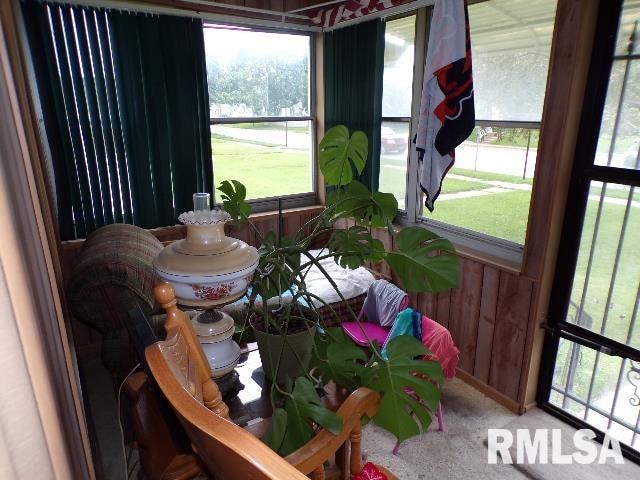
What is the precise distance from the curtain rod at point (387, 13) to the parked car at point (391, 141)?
76 centimetres

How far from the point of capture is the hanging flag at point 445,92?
6.72ft

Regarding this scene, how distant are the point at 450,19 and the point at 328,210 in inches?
48.1

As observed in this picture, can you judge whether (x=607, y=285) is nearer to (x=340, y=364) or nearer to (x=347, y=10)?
(x=340, y=364)

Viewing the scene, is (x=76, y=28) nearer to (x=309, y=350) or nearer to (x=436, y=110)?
(x=436, y=110)

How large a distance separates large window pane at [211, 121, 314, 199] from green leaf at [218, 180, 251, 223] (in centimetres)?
153

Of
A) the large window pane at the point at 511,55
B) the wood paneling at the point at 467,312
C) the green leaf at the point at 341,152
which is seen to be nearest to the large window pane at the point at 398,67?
the large window pane at the point at 511,55

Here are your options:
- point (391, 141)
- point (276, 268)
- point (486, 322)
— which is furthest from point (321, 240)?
point (276, 268)

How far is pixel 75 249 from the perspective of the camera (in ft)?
8.93

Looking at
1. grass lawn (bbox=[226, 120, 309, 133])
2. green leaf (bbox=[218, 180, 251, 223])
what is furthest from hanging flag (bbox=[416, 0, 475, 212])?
grass lawn (bbox=[226, 120, 309, 133])

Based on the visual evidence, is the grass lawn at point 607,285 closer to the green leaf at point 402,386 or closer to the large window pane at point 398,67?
the green leaf at point 402,386

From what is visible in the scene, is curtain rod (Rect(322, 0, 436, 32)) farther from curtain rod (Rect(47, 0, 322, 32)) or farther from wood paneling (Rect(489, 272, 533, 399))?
wood paneling (Rect(489, 272, 533, 399))

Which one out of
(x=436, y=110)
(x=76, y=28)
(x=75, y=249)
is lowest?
(x=75, y=249)

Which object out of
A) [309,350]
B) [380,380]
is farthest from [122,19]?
[380,380]

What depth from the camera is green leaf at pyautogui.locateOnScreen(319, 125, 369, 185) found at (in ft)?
5.69
